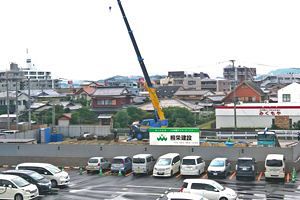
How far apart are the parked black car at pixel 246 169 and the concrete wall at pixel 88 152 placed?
2141 millimetres

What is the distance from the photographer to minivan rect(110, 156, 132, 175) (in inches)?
993

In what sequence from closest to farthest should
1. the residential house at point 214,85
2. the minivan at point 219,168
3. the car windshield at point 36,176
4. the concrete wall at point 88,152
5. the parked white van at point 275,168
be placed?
1. the car windshield at point 36,176
2. the parked white van at point 275,168
3. the minivan at point 219,168
4. the concrete wall at point 88,152
5. the residential house at point 214,85

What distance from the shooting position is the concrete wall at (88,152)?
2586 centimetres

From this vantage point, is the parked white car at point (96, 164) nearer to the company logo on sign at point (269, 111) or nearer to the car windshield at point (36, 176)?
the car windshield at point (36, 176)

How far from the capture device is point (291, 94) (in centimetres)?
5388

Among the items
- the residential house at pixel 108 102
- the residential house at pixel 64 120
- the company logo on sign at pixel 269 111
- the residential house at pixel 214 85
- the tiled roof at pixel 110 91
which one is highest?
the residential house at pixel 214 85

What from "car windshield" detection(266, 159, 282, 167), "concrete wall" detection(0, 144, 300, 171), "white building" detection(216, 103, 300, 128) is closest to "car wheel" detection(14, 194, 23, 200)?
"concrete wall" detection(0, 144, 300, 171)

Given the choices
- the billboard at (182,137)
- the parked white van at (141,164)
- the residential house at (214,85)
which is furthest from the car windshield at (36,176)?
the residential house at (214,85)

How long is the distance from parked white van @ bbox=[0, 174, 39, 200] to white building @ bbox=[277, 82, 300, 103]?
41155 millimetres

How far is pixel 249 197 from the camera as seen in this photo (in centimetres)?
1895

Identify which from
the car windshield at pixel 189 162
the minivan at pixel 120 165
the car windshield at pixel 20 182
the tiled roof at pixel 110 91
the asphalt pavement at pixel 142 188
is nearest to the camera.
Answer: the car windshield at pixel 20 182

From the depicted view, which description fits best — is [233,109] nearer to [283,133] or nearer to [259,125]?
[259,125]

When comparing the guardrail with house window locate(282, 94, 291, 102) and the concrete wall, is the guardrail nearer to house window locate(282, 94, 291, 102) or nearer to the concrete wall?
the concrete wall

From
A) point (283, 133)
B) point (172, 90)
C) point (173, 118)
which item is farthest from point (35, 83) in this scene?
point (283, 133)
